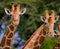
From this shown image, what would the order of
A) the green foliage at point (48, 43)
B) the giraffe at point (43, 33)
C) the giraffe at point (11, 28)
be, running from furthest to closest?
the green foliage at point (48, 43) → the giraffe at point (43, 33) → the giraffe at point (11, 28)

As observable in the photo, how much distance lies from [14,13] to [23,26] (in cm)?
323

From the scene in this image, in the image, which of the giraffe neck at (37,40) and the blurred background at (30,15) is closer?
the giraffe neck at (37,40)

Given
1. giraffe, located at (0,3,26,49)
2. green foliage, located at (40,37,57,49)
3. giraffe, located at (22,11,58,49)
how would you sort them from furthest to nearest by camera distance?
green foliage, located at (40,37,57,49) → giraffe, located at (22,11,58,49) → giraffe, located at (0,3,26,49)

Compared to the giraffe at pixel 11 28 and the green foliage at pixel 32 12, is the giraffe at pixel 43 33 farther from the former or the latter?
the green foliage at pixel 32 12

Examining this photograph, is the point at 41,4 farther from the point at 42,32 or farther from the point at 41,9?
the point at 42,32

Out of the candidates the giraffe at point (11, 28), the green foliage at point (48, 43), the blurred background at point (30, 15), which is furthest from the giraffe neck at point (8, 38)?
the blurred background at point (30, 15)

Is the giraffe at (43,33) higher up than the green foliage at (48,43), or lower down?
higher up

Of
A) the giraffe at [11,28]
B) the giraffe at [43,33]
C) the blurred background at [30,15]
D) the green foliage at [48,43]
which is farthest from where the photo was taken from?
the blurred background at [30,15]

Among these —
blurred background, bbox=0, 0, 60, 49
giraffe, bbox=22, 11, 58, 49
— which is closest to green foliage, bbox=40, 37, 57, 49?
giraffe, bbox=22, 11, 58, 49

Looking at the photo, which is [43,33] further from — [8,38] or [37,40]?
[8,38]

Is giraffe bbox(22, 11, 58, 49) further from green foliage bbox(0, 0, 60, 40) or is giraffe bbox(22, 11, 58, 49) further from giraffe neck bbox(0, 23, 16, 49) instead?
green foliage bbox(0, 0, 60, 40)

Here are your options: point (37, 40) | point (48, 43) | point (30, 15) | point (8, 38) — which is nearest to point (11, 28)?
point (8, 38)

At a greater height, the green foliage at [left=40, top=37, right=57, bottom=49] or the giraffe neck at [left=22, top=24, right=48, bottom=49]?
the giraffe neck at [left=22, top=24, right=48, bottom=49]

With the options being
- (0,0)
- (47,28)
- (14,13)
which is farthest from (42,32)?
(0,0)
